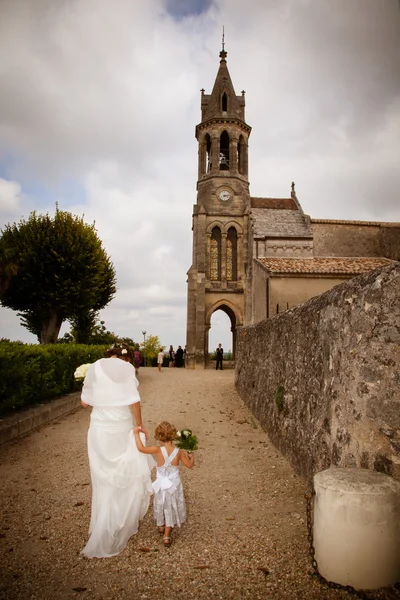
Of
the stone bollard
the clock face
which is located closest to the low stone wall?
the stone bollard

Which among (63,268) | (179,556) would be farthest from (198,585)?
(63,268)

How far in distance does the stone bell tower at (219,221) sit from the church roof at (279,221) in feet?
4.10

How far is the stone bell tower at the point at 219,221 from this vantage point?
26.8 meters

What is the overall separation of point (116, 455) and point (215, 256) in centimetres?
2489

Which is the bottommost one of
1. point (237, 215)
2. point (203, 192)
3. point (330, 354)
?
point (330, 354)

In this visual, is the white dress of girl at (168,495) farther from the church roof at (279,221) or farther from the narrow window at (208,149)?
the narrow window at (208,149)

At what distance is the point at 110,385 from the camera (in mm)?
3844

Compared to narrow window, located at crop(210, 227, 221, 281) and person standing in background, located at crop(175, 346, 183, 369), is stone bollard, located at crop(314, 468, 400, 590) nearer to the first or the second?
narrow window, located at crop(210, 227, 221, 281)

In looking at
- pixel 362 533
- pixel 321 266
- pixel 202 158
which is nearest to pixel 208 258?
pixel 202 158

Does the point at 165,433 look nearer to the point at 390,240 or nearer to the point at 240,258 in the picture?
the point at 240,258

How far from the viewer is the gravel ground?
10.0ft

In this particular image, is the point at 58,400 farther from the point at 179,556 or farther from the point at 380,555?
the point at 380,555

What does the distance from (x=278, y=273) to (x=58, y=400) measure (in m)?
10.2

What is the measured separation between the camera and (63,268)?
20.6 meters
